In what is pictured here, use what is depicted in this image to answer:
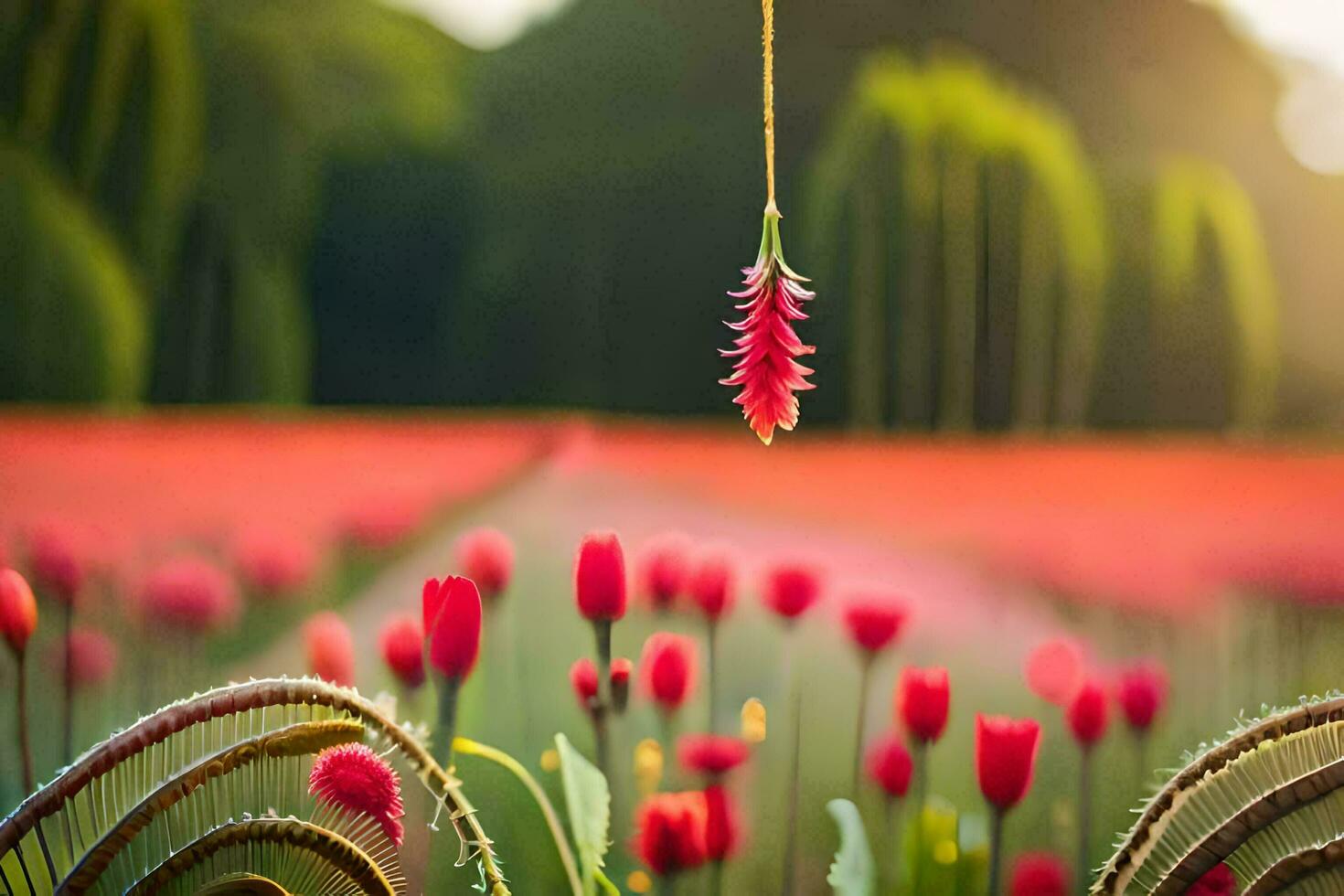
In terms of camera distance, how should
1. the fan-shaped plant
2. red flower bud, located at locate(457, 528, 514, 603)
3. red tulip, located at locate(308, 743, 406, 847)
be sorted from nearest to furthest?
1. the fan-shaped plant
2. red tulip, located at locate(308, 743, 406, 847)
3. red flower bud, located at locate(457, 528, 514, 603)

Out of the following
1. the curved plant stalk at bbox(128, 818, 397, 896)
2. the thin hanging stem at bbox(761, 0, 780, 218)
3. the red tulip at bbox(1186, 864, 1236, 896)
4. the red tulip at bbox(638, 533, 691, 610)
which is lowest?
the red tulip at bbox(1186, 864, 1236, 896)

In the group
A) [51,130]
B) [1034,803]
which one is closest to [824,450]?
[1034,803]

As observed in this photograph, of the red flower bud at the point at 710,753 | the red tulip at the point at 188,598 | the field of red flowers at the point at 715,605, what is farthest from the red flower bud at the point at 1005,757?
the red tulip at the point at 188,598

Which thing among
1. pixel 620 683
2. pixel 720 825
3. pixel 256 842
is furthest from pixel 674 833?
pixel 256 842

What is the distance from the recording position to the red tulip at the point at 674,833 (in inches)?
42.0

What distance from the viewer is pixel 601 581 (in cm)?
108

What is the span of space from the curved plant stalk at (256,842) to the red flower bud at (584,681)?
255 mm

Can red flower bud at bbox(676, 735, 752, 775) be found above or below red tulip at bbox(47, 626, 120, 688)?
below

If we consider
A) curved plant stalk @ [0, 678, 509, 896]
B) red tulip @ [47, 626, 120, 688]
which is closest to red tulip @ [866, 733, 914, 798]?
curved plant stalk @ [0, 678, 509, 896]

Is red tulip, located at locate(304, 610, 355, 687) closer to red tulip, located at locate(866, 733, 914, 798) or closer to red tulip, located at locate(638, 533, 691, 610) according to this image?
red tulip, located at locate(638, 533, 691, 610)

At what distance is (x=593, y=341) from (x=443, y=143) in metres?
0.24

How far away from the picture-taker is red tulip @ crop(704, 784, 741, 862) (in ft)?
3.53

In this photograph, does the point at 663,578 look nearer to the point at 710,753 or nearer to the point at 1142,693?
the point at 710,753

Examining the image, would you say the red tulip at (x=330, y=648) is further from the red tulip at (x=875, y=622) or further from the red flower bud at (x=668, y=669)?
the red tulip at (x=875, y=622)
